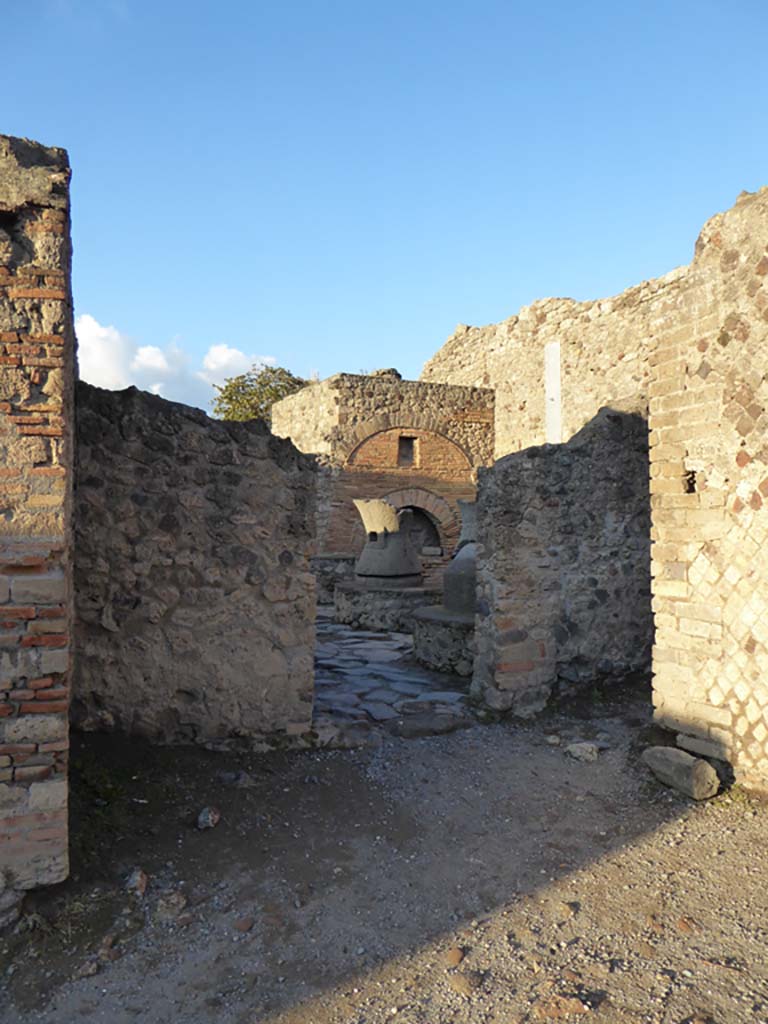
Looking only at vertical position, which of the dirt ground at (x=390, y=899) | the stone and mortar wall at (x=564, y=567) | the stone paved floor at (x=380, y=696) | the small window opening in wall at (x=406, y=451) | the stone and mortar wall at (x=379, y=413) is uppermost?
the stone and mortar wall at (x=379, y=413)

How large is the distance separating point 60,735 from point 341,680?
12.3 ft

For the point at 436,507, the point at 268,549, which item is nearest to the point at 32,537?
the point at 268,549

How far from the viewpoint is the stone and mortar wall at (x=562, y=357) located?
1294 centimetres

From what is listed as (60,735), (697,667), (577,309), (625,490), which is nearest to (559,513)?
(625,490)

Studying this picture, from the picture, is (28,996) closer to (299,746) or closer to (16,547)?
(16,547)

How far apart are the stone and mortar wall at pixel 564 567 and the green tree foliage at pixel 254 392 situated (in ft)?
56.2

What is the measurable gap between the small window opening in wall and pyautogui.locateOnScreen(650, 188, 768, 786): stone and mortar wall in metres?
11.2

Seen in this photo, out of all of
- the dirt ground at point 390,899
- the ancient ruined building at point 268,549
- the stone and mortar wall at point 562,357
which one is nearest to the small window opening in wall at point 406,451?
the stone and mortar wall at point 562,357

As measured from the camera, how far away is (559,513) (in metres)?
5.72

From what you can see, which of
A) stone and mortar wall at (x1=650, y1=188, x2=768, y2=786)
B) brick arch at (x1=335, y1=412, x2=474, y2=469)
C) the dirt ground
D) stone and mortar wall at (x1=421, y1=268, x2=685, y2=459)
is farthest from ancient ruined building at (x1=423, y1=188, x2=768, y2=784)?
A: brick arch at (x1=335, y1=412, x2=474, y2=469)

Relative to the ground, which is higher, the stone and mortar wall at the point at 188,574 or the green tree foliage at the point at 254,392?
the green tree foliage at the point at 254,392

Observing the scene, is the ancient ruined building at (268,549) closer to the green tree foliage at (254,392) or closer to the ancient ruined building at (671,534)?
the ancient ruined building at (671,534)

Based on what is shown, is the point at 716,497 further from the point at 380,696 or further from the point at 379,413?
the point at 379,413

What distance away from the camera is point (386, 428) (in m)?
15.5
